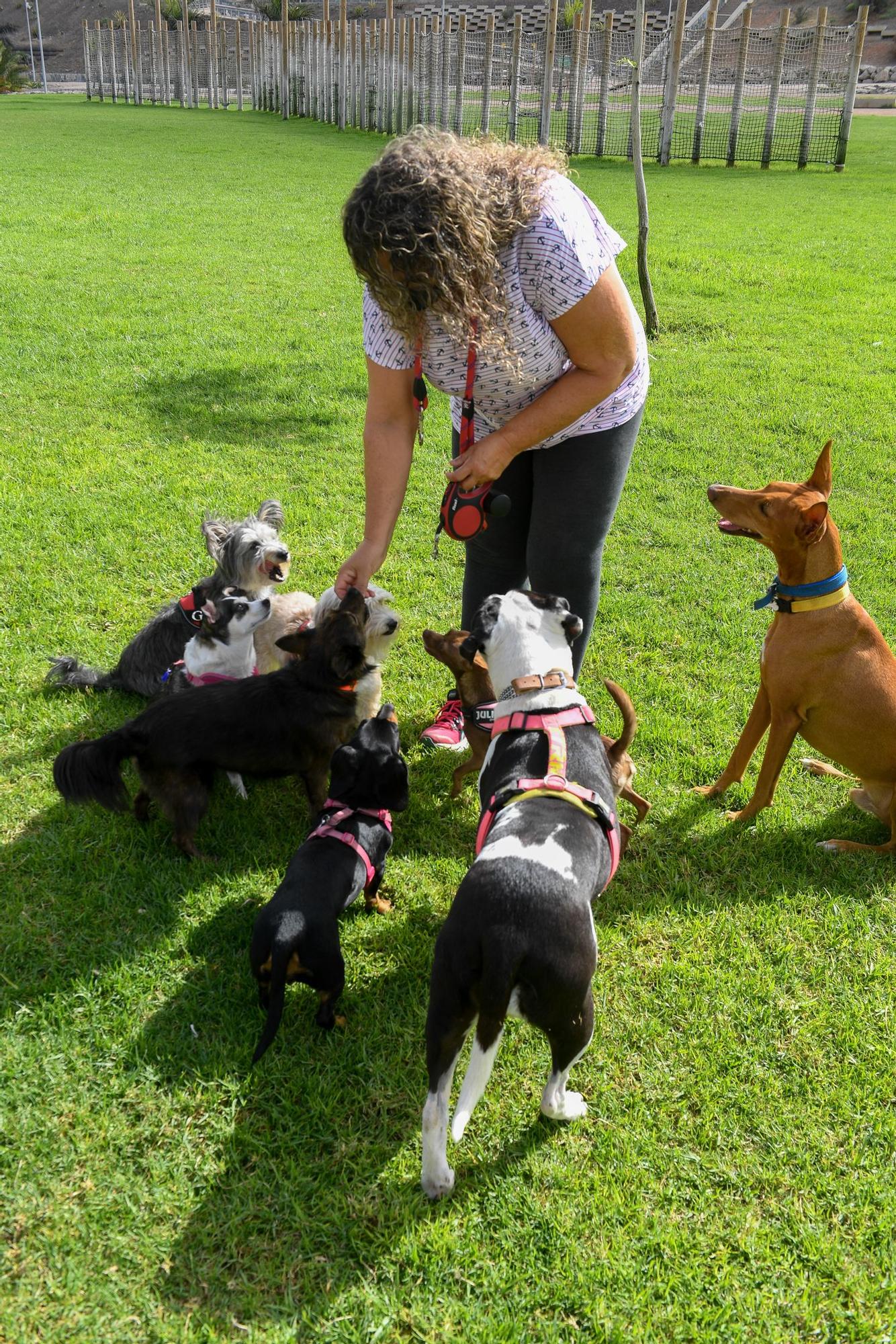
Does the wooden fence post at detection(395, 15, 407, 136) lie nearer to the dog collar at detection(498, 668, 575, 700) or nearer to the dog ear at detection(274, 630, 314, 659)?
the dog ear at detection(274, 630, 314, 659)

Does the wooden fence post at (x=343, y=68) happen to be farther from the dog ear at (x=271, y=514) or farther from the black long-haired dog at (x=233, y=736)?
the black long-haired dog at (x=233, y=736)

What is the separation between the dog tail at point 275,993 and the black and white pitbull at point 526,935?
0.50 meters

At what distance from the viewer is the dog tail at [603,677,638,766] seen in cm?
322

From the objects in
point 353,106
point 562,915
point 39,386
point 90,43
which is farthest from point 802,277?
point 90,43

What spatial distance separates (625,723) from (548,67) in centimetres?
2391

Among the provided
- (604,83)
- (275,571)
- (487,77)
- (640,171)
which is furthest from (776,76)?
(275,571)

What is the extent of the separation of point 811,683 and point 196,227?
47.3ft

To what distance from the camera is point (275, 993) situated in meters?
2.60

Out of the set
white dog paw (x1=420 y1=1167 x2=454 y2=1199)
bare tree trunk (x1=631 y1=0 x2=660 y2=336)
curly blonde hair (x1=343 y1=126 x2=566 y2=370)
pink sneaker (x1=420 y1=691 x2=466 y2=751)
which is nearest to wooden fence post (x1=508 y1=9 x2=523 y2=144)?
bare tree trunk (x1=631 y1=0 x2=660 y2=336)

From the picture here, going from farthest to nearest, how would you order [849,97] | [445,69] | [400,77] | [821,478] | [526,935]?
[400,77] → [445,69] → [849,97] → [821,478] → [526,935]

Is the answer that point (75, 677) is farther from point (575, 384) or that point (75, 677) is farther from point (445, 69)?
point (445, 69)

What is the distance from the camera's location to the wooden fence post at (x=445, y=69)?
25172mm

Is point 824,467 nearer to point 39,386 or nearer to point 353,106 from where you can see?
point 39,386

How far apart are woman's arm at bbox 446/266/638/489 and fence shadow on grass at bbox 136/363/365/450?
14.7ft
